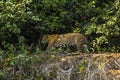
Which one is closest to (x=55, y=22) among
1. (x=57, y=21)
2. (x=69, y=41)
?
(x=57, y=21)

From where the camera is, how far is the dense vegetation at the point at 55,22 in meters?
9.13

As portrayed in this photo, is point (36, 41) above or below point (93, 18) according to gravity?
below

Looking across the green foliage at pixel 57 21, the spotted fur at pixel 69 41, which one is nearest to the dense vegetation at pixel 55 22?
the green foliage at pixel 57 21

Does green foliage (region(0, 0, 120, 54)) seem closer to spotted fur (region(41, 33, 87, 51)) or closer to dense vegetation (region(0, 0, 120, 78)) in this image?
dense vegetation (region(0, 0, 120, 78))

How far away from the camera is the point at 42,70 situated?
318 inches

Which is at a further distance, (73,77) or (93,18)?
(93,18)

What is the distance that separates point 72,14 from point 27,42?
1570mm

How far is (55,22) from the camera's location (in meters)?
9.90

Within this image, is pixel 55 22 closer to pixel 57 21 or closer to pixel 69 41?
pixel 57 21

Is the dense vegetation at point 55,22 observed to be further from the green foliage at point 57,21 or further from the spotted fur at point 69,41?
the spotted fur at point 69,41

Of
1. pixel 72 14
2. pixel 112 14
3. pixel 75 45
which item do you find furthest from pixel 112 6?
pixel 75 45

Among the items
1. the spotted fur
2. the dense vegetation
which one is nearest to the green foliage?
the dense vegetation

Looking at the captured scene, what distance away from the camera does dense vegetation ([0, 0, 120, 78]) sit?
9134 millimetres

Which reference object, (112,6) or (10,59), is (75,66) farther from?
(112,6)
